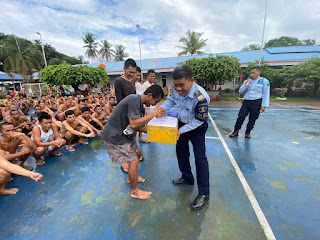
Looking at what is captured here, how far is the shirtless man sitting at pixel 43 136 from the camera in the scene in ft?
9.99

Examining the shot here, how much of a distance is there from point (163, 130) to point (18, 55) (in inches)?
1004

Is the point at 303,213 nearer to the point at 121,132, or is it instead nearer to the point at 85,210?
the point at 121,132

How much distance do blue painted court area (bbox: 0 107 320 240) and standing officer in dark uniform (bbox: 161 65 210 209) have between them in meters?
0.34

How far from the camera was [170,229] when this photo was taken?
1.75 meters

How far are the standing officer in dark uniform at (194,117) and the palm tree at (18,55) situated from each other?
24849 mm

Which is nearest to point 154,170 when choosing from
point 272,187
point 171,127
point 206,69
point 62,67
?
point 171,127

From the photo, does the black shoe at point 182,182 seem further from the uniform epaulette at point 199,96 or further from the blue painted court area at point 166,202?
the uniform epaulette at point 199,96

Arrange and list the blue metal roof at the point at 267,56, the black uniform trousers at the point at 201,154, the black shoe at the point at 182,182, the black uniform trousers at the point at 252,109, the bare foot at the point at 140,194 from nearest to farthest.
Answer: the black uniform trousers at the point at 201,154
the bare foot at the point at 140,194
the black shoe at the point at 182,182
the black uniform trousers at the point at 252,109
the blue metal roof at the point at 267,56

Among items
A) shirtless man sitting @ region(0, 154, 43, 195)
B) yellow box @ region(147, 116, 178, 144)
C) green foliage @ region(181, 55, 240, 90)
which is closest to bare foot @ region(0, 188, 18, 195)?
shirtless man sitting @ region(0, 154, 43, 195)

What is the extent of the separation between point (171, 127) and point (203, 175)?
770 millimetres

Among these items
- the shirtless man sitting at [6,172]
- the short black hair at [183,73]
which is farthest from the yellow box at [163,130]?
the shirtless man sitting at [6,172]

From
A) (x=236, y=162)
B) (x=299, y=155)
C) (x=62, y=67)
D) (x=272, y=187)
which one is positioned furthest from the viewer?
(x=62, y=67)

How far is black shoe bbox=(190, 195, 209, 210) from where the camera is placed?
2000 millimetres

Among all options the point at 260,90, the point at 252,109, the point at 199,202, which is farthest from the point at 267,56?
the point at 199,202
